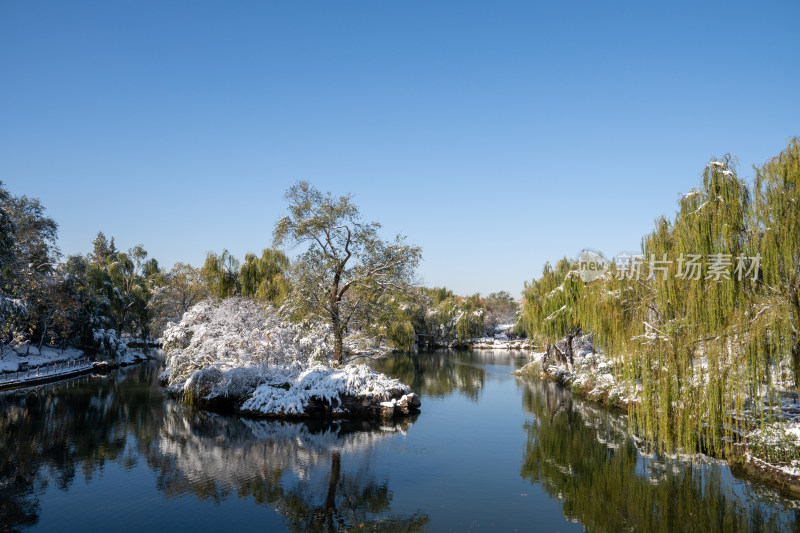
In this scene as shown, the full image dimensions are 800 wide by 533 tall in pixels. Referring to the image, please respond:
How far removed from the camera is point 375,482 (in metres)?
13.4

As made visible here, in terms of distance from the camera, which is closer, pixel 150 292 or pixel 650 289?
pixel 650 289

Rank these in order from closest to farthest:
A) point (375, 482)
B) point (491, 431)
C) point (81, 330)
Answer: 1. point (375, 482)
2. point (491, 431)
3. point (81, 330)

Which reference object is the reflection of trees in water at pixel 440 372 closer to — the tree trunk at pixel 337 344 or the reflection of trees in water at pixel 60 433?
the tree trunk at pixel 337 344

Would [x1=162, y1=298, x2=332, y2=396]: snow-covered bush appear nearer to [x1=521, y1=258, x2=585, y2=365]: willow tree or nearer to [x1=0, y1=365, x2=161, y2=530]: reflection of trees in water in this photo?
[x1=0, y1=365, x2=161, y2=530]: reflection of trees in water

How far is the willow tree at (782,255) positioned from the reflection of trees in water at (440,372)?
699 inches

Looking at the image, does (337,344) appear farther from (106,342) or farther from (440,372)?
(106,342)

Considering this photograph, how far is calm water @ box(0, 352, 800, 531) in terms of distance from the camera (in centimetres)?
1074

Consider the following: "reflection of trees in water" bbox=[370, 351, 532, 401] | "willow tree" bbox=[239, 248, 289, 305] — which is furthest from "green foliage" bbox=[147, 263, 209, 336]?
"reflection of trees in water" bbox=[370, 351, 532, 401]

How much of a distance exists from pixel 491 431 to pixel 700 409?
8.89 meters

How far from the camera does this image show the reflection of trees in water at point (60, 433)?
11836 millimetres

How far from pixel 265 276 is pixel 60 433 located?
20.0 meters

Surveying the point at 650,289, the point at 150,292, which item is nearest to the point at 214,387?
the point at 650,289

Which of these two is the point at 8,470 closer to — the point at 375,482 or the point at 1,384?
the point at 375,482

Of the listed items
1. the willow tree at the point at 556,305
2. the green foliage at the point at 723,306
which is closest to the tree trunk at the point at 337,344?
the willow tree at the point at 556,305
